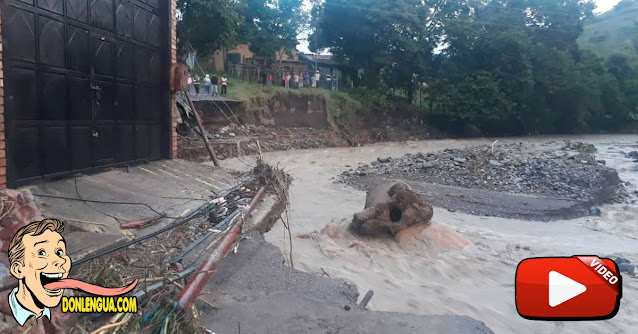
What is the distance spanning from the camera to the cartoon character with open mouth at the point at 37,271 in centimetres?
206

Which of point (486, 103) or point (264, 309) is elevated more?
point (486, 103)

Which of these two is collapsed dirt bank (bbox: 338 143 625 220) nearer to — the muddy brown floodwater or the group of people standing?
the muddy brown floodwater

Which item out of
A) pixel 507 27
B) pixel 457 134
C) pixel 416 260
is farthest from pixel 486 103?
pixel 416 260

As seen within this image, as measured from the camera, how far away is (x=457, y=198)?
1494 centimetres

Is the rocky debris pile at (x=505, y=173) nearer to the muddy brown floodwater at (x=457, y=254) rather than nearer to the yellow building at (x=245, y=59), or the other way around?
the muddy brown floodwater at (x=457, y=254)

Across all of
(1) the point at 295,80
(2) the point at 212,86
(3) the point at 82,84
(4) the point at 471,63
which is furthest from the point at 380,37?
(3) the point at 82,84

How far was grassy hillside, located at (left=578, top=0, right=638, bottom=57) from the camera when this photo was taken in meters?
47.7

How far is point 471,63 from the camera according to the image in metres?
37.4

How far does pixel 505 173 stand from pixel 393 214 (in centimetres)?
1122

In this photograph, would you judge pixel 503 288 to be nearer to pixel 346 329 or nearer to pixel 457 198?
pixel 346 329

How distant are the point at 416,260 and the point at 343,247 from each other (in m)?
1.22

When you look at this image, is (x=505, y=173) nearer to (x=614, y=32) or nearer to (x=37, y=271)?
(x=37, y=271)

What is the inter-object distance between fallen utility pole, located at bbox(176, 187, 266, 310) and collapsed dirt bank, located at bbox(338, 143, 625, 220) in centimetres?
1020

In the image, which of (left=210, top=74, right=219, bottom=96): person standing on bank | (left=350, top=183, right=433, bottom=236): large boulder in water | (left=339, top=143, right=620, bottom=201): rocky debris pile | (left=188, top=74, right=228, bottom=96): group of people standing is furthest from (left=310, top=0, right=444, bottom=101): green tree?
(left=350, top=183, right=433, bottom=236): large boulder in water
